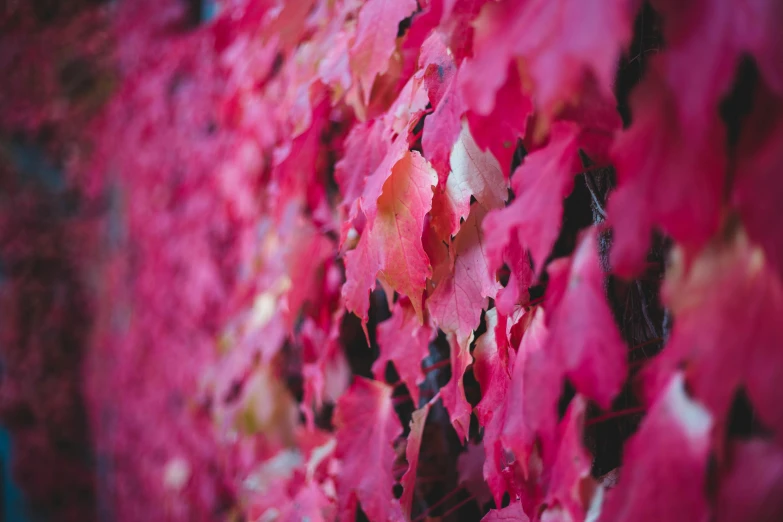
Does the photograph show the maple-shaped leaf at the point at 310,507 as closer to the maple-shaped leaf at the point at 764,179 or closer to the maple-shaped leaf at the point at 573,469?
the maple-shaped leaf at the point at 573,469

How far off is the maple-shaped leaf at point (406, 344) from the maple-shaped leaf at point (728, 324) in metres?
0.48

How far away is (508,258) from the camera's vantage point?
2.31 ft

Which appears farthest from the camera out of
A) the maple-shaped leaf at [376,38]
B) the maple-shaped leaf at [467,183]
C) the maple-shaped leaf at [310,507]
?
the maple-shaped leaf at [310,507]

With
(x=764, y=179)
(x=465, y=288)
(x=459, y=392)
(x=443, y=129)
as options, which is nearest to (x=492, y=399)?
(x=459, y=392)

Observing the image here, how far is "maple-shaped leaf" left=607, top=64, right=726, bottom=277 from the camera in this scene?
41 centimetres

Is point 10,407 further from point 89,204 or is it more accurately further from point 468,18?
point 468,18

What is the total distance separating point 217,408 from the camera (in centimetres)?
194

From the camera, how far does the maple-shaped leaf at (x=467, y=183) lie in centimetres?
74

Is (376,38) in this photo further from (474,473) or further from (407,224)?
(474,473)

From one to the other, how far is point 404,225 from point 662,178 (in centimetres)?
39

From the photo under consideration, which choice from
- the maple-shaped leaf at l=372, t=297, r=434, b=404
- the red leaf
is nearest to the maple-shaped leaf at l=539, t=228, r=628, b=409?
the red leaf

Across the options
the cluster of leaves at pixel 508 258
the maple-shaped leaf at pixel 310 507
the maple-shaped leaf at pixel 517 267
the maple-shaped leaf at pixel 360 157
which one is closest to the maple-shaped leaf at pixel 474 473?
the cluster of leaves at pixel 508 258

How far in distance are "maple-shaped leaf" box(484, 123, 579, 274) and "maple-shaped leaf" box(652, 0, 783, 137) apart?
17 centimetres

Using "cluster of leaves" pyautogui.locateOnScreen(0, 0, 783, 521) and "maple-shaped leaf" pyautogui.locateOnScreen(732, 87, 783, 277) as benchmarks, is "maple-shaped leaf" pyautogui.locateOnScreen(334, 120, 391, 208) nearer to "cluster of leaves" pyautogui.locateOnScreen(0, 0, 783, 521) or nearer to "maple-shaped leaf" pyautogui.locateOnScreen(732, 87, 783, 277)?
"cluster of leaves" pyautogui.locateOnScreen(0, 0, 783, 521)
